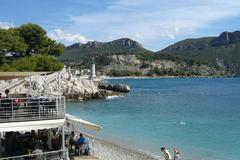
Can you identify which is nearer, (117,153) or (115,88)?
(117,153)

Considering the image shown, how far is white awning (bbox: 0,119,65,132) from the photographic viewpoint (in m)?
17.7

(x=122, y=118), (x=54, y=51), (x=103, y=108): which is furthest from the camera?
(x=54, y=51)

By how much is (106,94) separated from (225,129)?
43.1 meters

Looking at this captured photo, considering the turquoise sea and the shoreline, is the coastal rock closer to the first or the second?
the turquoise sea

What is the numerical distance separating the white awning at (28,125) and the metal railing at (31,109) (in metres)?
0.18

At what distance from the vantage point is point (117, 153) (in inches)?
1103

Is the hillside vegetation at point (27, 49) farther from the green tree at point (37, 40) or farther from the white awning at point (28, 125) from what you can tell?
the white awning at point (28, 125)

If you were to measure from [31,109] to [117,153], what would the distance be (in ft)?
35.1

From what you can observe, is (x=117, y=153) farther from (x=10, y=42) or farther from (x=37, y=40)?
(x=37, y=40)

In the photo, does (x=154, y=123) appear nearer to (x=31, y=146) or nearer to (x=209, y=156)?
(x=209, y=156)

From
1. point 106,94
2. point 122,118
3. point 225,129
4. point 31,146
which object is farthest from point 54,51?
point 31,146

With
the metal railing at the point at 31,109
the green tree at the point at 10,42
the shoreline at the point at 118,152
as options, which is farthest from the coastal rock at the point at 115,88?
the metal railing at the point at 31,109

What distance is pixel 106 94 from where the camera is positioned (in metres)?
84.6

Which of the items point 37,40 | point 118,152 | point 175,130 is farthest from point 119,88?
point 118,152
